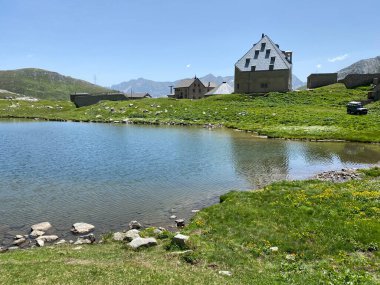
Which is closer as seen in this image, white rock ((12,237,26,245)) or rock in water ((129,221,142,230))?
white rock ((12,237,26,245))

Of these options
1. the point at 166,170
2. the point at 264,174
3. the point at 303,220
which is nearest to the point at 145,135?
the point at 166,170

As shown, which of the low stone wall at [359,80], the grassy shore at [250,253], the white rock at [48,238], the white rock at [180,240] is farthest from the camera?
the low stone wall at [359,80]

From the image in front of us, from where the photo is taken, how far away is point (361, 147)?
193 feet

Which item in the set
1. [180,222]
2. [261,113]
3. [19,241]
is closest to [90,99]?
[261,113]

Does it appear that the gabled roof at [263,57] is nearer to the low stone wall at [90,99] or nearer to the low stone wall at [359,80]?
the low stone wall at [359,80]

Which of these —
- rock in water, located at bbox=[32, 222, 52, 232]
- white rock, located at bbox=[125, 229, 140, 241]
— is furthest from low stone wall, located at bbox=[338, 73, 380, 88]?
rock in water, located at bbox=[32, 222, 52, 232]

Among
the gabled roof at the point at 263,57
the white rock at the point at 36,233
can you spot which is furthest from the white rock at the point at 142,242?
the gabled roof at the point at 263,57

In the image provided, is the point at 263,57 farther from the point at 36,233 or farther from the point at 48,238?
the point at 48,238

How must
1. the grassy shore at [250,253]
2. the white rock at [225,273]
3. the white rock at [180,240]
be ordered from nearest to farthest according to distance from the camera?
the grassy shore at [250,253]
the white rock at [225,273]
the white rock at [180,240]

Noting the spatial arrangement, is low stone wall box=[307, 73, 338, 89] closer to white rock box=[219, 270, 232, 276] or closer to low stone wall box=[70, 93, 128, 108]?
low stone wall box=[70, 93, 128, 108]

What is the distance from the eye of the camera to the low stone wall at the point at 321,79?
136625 millimetres

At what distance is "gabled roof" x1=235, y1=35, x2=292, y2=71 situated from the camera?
425 feet

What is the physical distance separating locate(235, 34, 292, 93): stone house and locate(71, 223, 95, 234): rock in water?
115m

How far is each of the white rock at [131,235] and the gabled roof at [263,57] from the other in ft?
382
